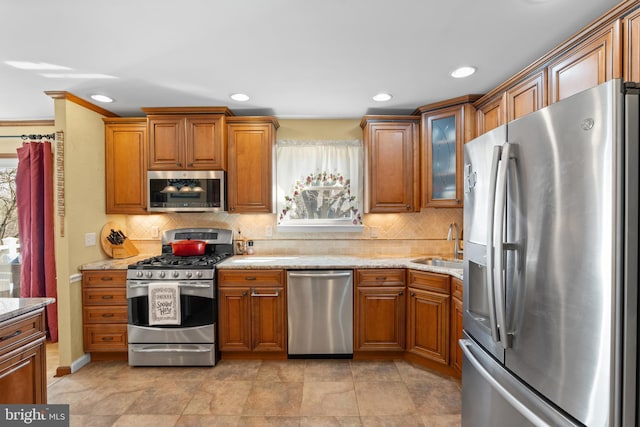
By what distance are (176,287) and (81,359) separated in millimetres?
1137

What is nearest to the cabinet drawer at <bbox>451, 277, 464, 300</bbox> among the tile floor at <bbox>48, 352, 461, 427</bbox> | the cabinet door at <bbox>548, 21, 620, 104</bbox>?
the tile floor at <bbox>48, 352, 461, 427</bbox>

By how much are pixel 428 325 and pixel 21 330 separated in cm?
280

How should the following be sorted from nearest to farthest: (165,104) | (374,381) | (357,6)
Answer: (357,6) → (374,381) → (165,104)

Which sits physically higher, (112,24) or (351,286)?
(112,24)

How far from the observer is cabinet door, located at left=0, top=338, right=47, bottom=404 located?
1550mm

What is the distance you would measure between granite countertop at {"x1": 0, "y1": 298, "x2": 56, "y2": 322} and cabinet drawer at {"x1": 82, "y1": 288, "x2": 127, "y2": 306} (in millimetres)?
1234

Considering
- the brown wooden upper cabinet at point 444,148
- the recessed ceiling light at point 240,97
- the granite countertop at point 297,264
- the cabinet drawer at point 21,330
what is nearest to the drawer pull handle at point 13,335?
the cabinet drawer at point 21,330

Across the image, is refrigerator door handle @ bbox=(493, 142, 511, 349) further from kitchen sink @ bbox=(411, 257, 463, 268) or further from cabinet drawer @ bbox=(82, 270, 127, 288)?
cabinet drawer @ bbox=(82, 270, 127, 288)

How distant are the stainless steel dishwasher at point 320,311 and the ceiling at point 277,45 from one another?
1.69 m

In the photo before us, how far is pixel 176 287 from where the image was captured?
2.88 meters

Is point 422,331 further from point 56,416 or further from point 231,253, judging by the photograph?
point 56,416

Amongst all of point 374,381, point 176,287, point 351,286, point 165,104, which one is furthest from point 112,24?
point 374,381

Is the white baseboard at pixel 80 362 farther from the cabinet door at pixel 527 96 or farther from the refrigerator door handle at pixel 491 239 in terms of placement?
the cabinet door at pixel 527 96

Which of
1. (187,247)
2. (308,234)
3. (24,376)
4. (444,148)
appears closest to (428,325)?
(308,234)
